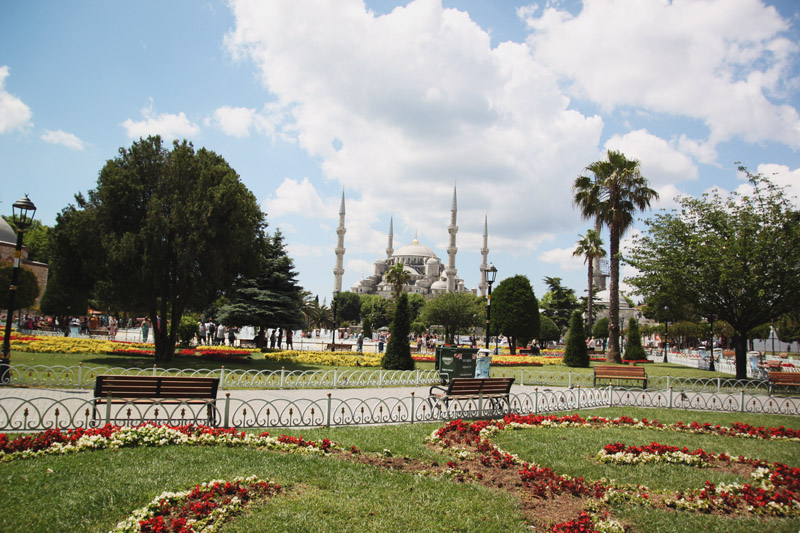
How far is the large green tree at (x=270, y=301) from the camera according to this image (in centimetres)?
2508

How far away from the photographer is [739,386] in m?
15.1

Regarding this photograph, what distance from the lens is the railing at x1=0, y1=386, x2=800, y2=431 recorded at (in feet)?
22.7

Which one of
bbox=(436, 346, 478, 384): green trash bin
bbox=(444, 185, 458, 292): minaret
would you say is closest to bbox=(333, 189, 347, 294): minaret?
bbox=(444, 185, 458, 292): minaret

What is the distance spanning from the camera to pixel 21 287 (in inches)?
1077

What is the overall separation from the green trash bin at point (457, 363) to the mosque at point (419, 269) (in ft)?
242

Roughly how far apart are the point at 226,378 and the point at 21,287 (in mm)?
22875

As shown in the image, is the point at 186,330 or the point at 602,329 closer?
the point at 186,330

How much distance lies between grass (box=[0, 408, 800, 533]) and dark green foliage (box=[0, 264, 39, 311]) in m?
26.6

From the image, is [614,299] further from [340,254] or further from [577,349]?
[340,254]

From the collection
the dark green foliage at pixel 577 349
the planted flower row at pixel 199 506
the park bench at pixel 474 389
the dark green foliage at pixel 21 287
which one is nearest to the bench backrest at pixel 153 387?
the planted flower row at pixel 199 506

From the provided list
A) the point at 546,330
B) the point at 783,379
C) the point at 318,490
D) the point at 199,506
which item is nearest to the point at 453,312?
the point at 546,330

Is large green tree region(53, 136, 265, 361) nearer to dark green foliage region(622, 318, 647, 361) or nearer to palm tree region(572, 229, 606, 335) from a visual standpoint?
dark green foliage region(622, 318, 647, 361)

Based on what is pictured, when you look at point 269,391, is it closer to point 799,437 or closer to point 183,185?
point 183,185

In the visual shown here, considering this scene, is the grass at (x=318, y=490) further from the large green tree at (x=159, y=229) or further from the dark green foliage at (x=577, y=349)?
the dark green foliage at (x=577, y=349)
